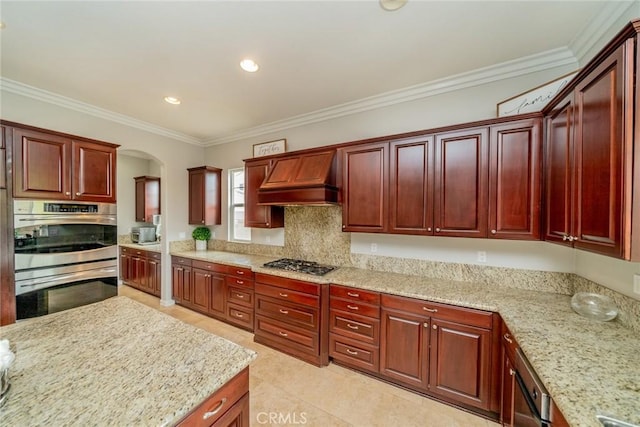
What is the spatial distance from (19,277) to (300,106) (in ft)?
10.8

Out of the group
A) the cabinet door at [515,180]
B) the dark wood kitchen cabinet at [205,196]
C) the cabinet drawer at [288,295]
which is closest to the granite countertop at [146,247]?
the dark wood kitchen cabinet at [205,196]

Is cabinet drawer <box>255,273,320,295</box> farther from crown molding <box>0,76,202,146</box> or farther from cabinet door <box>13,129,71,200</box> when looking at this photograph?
crown molding <box>0,76,202,146</box>

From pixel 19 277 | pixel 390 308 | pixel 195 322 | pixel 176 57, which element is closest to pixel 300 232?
pixel 390 308

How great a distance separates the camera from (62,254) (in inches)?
96.4

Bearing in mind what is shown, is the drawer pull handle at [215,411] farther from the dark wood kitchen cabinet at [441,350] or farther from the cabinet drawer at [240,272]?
the cabinet drawer at [240,272]

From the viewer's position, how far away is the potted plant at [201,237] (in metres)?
4.45

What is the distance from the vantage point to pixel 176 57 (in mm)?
2186

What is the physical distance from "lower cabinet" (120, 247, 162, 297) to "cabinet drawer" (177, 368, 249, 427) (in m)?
4.07

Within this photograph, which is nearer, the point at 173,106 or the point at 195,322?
the point at 173,106

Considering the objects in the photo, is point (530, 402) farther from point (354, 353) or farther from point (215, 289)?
point (215, 289)

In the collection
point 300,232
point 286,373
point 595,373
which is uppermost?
point 300,232

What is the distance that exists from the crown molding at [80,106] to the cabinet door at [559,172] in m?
4.84

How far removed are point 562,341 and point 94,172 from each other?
166 inches

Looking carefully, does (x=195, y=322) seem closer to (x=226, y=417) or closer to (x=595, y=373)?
(x=226, y=417)
